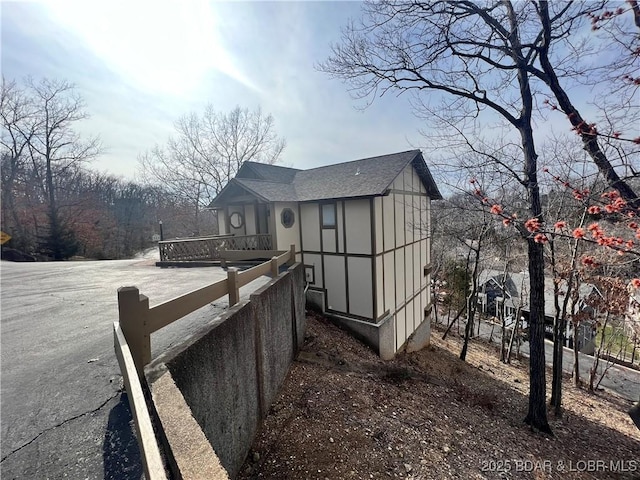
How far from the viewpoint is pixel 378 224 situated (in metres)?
10.0

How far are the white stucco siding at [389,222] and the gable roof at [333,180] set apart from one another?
2.89 feet

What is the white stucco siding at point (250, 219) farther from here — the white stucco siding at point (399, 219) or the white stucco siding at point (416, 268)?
the white stucco siding at point (416, 268)

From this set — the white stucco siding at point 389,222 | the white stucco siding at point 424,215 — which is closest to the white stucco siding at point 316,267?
the white stucco siding at point 389,222

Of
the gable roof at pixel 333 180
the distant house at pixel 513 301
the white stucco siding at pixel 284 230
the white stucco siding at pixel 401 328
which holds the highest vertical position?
the gable roof at pixel 333 180

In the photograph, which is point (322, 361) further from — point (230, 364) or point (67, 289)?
point (67, 289)

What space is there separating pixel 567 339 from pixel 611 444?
1322 cm

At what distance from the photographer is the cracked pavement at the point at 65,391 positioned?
70.4 inches

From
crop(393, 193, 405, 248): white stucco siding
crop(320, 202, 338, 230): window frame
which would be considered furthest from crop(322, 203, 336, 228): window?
crop(393, 193, 405, 248): white stucco siding

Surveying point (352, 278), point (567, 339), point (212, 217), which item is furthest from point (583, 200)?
point (212, 217)

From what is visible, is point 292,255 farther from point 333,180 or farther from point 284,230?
point 333,180

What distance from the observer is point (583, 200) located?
4566 millimetres

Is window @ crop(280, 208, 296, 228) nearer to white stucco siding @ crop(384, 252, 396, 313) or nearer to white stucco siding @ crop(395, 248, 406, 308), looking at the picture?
white stucco siding @ crop(384, 252, 396, 313)

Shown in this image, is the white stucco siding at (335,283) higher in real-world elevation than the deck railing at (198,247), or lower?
lower

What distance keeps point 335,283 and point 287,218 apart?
3.24 metres
